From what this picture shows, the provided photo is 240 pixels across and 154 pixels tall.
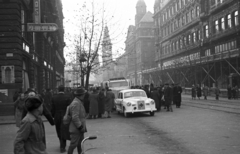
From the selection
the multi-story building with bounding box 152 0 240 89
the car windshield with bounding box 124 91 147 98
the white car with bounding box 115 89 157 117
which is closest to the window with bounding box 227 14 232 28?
the multi-story building with bounding box 152 0 240 89

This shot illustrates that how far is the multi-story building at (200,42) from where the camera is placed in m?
39.4

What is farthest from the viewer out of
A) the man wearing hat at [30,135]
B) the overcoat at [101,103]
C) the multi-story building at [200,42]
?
the multi-story building at [200,42]

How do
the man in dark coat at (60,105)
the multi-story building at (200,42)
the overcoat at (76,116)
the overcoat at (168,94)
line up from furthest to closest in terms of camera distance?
1. the multi-story building at (200,42)
2. the overcoat at (168,94)
3. the man in dark coat at (60,105)
4. the overcoat at (76,116)

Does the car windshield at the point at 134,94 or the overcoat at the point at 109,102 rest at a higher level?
the car windshield at the point at 134,94

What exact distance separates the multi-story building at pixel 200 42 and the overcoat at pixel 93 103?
69.6ft

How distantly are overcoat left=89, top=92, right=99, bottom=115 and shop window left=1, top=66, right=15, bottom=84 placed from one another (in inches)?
209

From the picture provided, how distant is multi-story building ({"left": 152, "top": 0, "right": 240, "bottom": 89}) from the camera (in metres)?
39.4

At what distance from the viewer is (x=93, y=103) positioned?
16.6 m

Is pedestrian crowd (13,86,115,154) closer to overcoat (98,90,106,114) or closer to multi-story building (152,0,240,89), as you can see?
overcoat (98,90,106,114)

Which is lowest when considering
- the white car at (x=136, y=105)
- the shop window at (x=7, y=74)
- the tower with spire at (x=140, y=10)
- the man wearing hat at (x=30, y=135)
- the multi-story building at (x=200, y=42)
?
the white car at (x=136, y=105)

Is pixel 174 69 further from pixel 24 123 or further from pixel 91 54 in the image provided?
pixel 24 123

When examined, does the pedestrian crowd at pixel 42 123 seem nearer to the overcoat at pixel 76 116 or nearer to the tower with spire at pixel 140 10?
the overcoat at pixel 76 116

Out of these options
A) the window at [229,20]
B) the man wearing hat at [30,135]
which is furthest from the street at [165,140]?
the window at [229,20]

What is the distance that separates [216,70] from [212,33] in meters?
7.40
